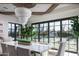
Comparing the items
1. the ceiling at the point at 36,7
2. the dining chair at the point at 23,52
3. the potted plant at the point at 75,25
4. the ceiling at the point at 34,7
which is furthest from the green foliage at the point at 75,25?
the dining chair at the point at 23,52

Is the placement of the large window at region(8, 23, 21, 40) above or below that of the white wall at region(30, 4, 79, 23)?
below

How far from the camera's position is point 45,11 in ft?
7.63

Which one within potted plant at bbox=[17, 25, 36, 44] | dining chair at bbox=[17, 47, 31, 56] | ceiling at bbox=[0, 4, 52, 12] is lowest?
dining chair at bbox=[17, 47, 31, 56]

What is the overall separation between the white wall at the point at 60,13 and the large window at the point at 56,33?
2.8 inches

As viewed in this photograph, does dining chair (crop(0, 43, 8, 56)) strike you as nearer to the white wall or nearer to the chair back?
the chair back

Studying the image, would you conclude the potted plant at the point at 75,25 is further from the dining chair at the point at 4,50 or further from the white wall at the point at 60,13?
the dining chair at the point at 4,50

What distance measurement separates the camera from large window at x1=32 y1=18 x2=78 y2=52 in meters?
2.32

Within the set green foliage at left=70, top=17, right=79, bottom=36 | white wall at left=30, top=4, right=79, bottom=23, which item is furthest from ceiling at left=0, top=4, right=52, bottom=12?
green foliage at left=70, top=17, right=79, bottom=36

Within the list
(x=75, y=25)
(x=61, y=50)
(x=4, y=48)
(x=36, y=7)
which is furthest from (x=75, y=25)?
(x=4, y=48)

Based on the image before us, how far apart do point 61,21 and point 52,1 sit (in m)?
0.37

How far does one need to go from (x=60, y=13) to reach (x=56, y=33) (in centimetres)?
36

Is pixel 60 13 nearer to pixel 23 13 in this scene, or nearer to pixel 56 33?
pixel 56 33

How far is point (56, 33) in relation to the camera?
2.38m

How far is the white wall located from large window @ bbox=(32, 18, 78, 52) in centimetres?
7
